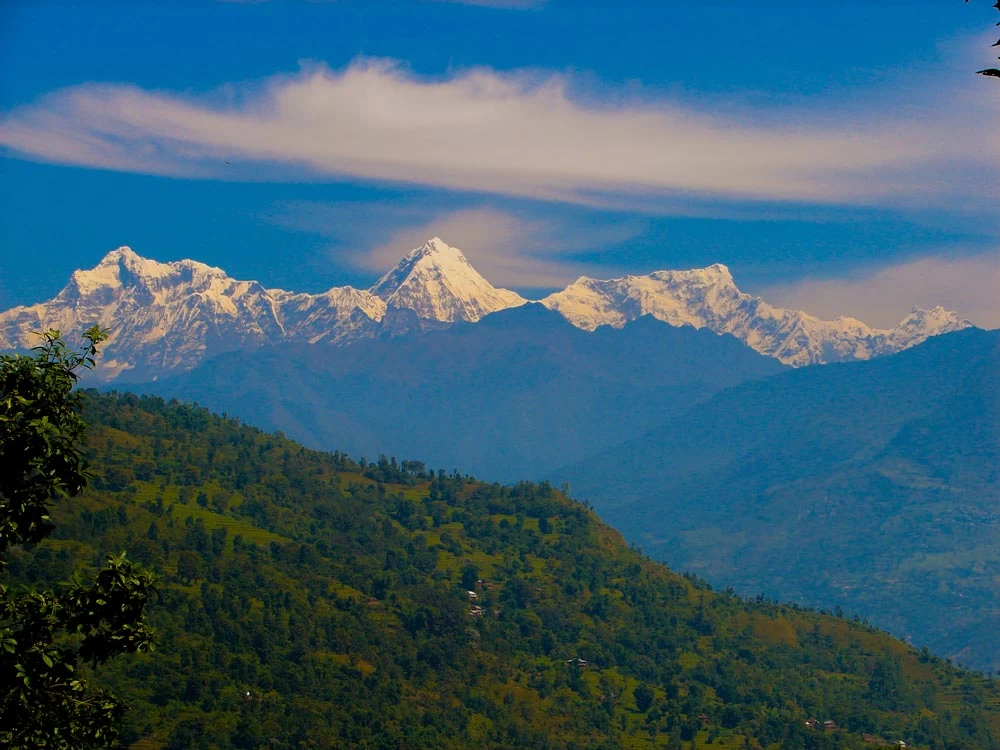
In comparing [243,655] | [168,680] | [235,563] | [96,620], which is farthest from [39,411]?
[235,563]

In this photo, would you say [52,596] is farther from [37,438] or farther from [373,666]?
[373,666]

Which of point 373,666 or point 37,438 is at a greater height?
point 37,438

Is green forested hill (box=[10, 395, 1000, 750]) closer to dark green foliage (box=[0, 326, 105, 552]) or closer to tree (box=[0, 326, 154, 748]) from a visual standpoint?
tree (box=[0, 326, 154, 748])

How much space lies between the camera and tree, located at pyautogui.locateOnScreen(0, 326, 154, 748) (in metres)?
21.6

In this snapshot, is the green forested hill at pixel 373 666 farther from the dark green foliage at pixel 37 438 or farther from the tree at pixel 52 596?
the dark green foliage at pixel 37 438

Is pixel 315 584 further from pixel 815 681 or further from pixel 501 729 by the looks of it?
pixel 815 681

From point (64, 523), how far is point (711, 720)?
91.3m

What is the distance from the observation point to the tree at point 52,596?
2164 cm

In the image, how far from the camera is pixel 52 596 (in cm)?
2203

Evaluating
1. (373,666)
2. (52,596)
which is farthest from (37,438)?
(373,666)

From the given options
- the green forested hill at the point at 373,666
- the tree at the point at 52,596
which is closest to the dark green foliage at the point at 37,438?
the tree at the point at 52,596

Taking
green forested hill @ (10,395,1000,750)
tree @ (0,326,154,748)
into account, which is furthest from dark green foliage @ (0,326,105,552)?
green forested hill @ (10,395,1000,750)

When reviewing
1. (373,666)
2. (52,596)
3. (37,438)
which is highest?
(37,438)

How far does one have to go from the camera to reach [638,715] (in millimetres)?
173375
